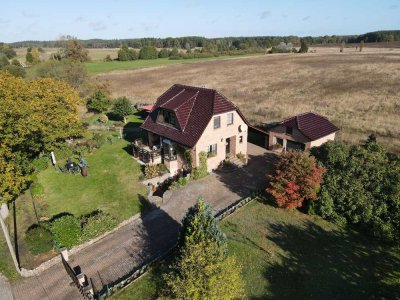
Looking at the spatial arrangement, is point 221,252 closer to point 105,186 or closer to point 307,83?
point 105,186

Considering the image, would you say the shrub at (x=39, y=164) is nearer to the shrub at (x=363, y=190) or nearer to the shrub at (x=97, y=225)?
the shrub at (x=97, y=225)

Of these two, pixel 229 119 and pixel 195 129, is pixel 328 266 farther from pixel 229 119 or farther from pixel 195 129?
pixel 229 119

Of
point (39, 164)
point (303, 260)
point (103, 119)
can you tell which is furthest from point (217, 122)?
point (103, 119)

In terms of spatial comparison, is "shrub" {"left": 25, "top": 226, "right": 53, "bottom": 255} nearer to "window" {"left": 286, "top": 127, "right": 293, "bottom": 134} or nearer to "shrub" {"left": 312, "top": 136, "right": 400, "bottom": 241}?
"shrub" {"left": 312, "top": 136, "right": 400, "bottom": 241}

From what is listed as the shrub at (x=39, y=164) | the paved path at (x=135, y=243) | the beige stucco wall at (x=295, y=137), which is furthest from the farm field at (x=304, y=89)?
the shrub at (x=39, y=164)

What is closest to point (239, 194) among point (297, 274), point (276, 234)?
point (276, 234)

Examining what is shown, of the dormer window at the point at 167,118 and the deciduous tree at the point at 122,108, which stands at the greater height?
the dormer window at the point at 167,118
